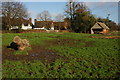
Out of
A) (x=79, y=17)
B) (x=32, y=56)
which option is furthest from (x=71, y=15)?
(x=32, y=56)

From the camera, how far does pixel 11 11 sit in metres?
42.0

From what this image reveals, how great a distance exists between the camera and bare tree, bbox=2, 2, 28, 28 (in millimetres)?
41500

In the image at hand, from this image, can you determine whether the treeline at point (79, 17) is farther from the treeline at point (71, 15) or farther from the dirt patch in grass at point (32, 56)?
the dirt patch in grass at point (32, 56)

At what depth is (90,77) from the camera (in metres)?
6.07

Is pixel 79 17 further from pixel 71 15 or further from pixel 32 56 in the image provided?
pixel 32 56

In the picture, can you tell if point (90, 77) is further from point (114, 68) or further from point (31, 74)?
point (31, 74)

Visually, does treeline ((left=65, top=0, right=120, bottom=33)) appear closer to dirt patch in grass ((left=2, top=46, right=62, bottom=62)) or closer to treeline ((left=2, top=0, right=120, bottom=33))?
treeline ((left=2, top=0, right=120, bottom=33))

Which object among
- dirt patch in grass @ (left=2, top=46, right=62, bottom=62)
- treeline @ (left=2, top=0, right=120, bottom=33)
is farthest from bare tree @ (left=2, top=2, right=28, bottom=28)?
dirt patch in grass @ (left=2, top=46, right=62, bottom=62)

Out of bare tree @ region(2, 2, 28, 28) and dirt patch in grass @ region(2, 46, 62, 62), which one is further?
bare tree @ region(2, 2, 28, 28)

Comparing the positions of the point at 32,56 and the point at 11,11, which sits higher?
the point at 11,11

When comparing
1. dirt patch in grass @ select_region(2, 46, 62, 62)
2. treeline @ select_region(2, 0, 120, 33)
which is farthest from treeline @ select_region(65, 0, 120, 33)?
dirt patch in grass @ select_region(2, 46, 62, 62)

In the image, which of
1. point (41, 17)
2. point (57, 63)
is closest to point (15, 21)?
point (41, 17)

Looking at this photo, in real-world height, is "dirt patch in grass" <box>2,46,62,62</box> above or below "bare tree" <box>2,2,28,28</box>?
below

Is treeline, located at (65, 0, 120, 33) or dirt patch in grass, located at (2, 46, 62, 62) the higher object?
treeline, located at (65, 0, 120, 33)
